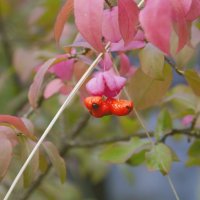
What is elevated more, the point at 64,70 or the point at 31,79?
the point at 64,70

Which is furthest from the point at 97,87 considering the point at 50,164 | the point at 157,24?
the point at 50,164

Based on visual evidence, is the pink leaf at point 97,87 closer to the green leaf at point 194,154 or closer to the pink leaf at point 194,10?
the pink leaf at point 194,10

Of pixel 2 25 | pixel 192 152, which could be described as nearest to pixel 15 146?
pixel 192 152

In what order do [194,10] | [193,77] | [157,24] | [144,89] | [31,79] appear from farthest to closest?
[31,79] < [144,89] < [193,77] < [194,10] < [157,24]

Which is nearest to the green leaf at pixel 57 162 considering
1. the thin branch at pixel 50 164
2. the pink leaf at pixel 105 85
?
the pink leaf at pixel 105 85

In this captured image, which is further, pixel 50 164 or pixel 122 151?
pixel 50 164

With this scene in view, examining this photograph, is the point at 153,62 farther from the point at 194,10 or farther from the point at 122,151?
the point at 122,151

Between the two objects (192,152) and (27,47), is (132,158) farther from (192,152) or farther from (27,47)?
(27,47)

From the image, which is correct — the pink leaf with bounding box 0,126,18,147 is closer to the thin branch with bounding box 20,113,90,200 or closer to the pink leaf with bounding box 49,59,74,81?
the pink leaf with bounding box 49,59,74,81
